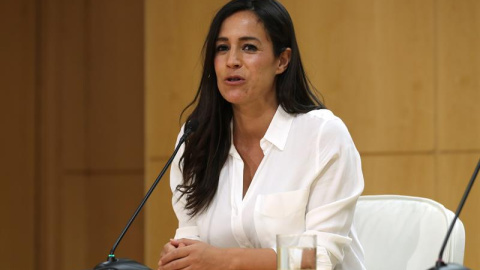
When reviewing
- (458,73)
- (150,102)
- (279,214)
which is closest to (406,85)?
(458,73)

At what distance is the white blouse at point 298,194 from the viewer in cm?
215

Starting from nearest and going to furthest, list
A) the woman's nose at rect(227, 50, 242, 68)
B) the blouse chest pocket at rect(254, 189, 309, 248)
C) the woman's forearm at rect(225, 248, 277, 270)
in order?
→ 1. the woman's forearm at rect(225, 248, 277, 270)
2. the blouse chest pocket at rect(254, 189, 309, 248)
3. the woman's nose at rect(227, 50, 242, 68)

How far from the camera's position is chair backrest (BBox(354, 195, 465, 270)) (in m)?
2.08

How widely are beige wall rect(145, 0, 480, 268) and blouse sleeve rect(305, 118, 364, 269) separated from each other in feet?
5.10

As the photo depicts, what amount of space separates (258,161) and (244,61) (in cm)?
32

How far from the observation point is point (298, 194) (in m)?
2.23

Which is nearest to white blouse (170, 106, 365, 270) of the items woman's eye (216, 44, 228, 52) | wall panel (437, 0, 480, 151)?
woman's eye (216, 44, 228, 52)

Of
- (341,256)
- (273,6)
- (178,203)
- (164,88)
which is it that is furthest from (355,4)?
(341,256)

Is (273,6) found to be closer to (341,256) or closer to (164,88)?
(341,256)

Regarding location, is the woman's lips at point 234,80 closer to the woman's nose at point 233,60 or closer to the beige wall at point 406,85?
the woman's nose at point 233,60
